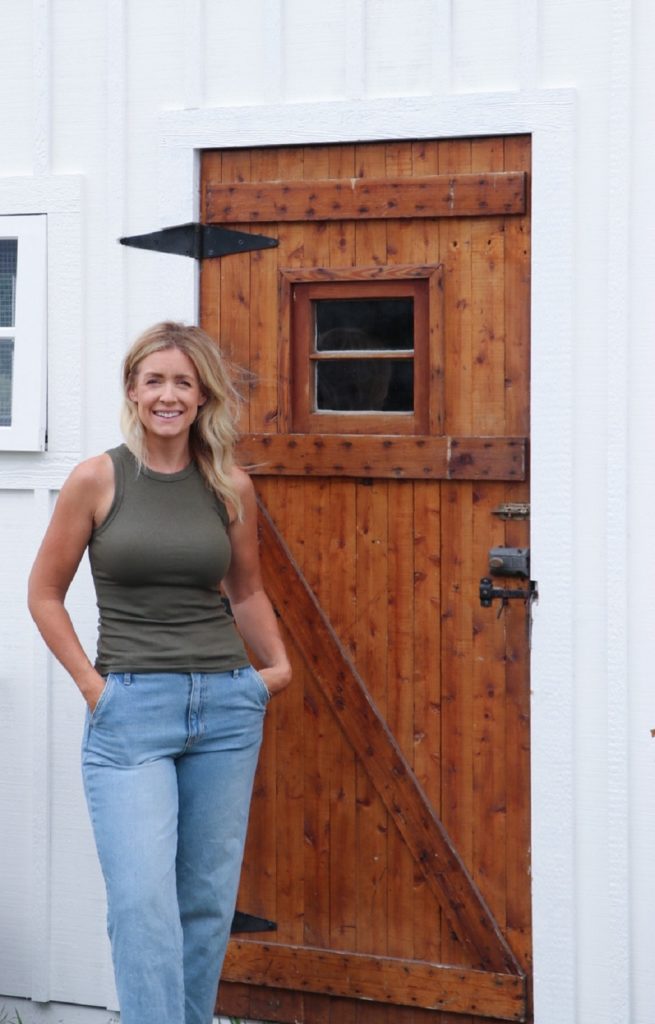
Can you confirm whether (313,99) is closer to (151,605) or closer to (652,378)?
(652,378)

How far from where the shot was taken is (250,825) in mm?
4969

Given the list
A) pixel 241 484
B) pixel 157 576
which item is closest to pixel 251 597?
pixel 241 484

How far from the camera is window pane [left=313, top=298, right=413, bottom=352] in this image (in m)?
4.77

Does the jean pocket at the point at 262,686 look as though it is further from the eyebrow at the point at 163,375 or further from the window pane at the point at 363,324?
the window pane at the point at 363,324

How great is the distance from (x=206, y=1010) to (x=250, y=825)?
2.94 ft

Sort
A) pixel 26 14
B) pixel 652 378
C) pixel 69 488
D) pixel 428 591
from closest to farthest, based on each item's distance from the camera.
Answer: pixel 69 488 → pixel 652 378 → pixel 428 591 → pixel 26 14

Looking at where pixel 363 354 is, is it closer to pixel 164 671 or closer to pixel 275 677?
pixel 275 677

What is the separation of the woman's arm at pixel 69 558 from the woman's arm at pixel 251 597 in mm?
409

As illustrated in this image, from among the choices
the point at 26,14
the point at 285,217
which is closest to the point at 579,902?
the point at 285,217

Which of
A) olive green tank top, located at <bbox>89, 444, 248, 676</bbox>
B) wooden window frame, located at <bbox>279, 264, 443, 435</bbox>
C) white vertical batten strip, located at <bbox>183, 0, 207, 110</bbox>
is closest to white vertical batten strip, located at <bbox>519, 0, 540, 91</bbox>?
wooden window frame, located at <bbox>279, 264, 443, 435</bbox>

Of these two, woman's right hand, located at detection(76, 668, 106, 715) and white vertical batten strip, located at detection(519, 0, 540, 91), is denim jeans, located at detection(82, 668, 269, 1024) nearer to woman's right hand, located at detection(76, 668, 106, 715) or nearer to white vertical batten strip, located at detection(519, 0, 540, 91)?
woman's right hand, located at detection(76, 668, 106, 715)

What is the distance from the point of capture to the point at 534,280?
4.55 m

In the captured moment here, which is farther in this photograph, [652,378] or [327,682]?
[327,682]

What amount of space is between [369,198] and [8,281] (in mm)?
1252
